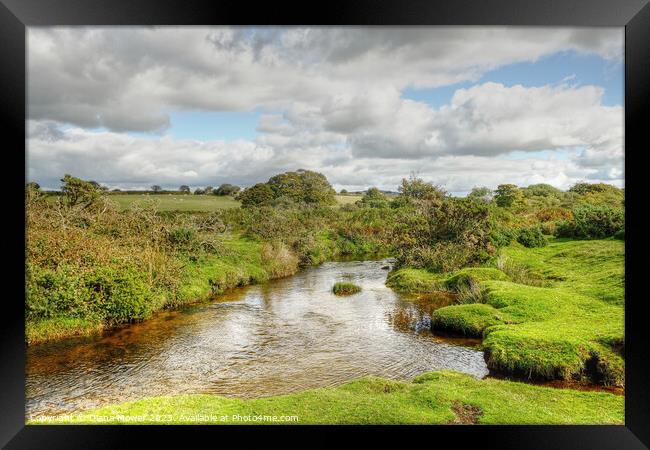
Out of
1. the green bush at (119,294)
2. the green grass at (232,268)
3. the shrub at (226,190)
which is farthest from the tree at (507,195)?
the green bush at (119,294)

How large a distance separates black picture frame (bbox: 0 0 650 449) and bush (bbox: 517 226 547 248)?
439cm

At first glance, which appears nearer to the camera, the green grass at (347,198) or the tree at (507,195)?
the tree at (507,195)

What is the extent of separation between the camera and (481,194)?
8.62 metres

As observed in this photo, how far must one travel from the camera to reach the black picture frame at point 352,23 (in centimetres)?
418

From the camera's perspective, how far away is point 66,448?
4.32 meters

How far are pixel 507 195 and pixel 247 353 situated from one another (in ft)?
19.3

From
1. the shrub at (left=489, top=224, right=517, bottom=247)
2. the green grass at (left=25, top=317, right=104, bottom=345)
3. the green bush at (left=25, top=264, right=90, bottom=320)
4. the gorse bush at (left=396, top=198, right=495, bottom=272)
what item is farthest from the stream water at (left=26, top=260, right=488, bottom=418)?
the shrub at (left=489, top=224, right=517, bottom=247)

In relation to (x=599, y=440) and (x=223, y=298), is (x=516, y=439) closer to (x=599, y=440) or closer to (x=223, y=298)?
(x=599, y=440)

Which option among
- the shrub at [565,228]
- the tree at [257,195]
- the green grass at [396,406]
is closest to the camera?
the green grass at [396,406]

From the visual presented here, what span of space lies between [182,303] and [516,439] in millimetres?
6556

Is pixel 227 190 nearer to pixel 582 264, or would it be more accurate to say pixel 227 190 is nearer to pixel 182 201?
pixel 182 201

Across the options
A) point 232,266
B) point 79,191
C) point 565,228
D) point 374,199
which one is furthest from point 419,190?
point 79,191

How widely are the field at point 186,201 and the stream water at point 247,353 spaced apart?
7.23ft

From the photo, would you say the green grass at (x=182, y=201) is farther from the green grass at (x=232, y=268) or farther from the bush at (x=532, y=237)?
the bush at (x=532, y=237)
